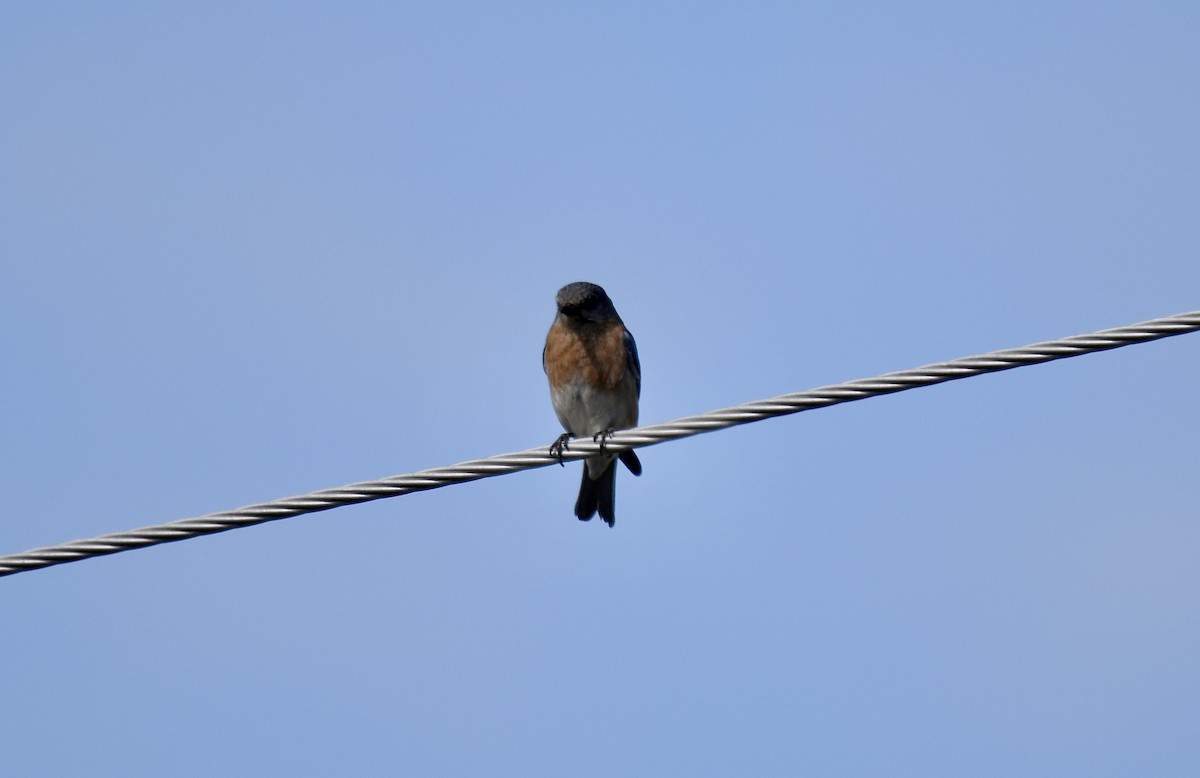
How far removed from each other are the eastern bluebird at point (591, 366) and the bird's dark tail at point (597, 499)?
0.63 ft

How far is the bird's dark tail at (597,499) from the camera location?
41.0 feet

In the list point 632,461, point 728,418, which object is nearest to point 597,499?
point 632,461

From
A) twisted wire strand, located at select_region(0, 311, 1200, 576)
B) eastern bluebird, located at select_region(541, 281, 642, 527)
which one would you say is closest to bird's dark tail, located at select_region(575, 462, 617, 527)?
eastern bluebird, located at select_region(541, 281, 642, 527)

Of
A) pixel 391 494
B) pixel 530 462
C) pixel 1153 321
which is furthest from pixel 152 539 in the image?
Result: pixel 1153 321

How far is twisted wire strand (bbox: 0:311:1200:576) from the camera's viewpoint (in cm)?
625

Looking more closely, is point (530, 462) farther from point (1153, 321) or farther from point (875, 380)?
point (1153, 321)

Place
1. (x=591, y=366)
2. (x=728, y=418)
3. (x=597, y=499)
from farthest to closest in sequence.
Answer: (x=597, y=499) < (x=591, y=366) < (x=728, y=418)

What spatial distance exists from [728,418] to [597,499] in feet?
18.9

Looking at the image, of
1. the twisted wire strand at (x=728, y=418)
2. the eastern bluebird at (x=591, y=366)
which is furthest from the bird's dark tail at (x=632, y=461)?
the twisted wire strand at (x=728, y=418)

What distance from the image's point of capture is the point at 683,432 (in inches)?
280

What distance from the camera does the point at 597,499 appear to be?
12492 mm

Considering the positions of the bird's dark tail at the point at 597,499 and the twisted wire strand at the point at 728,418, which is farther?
the bird's dark tail at the point at 597,499

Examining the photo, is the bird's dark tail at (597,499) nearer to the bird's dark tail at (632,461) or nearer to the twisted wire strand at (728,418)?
the bird's dark tail at (632,461)

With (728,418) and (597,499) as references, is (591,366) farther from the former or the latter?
(728,418)
